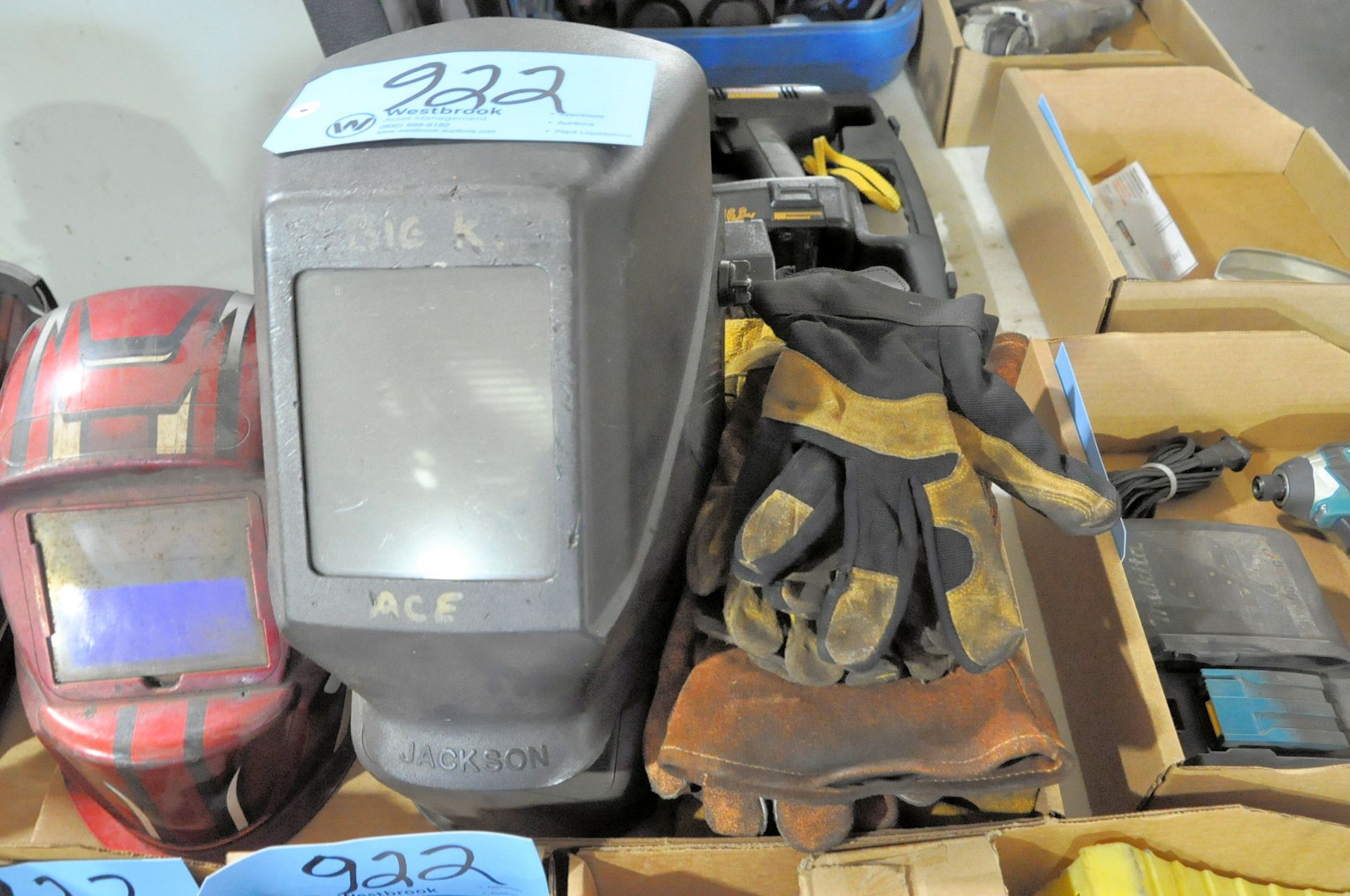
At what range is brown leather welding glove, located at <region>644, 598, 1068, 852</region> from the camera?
2.05 feet

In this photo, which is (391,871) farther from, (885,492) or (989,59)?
(989,59)

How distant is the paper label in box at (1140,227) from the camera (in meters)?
1.17

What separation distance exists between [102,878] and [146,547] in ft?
0.82

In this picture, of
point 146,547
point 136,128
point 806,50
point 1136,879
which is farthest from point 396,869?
point 806,50

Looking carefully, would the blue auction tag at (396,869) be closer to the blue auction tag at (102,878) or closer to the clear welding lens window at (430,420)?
the blue auction tag at (102,878)

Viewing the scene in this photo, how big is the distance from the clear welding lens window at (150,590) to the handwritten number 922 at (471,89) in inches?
14.3

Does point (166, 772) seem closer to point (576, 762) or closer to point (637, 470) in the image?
point (576, 762)

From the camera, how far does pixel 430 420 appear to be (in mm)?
498

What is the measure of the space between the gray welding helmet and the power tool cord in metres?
0.72

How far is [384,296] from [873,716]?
17.8 inches

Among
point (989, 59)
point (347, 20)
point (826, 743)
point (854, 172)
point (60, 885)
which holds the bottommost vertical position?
point (60, 885)

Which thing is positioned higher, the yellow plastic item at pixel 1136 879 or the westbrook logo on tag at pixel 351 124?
the westbrook logo on tag at pixel 351 124

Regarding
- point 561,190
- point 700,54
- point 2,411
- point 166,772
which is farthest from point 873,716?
point 700,54

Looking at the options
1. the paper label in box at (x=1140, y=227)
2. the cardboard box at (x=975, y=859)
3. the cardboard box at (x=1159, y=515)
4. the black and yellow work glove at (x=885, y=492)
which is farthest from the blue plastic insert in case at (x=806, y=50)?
the cardboard box at (x=975, y=859)
